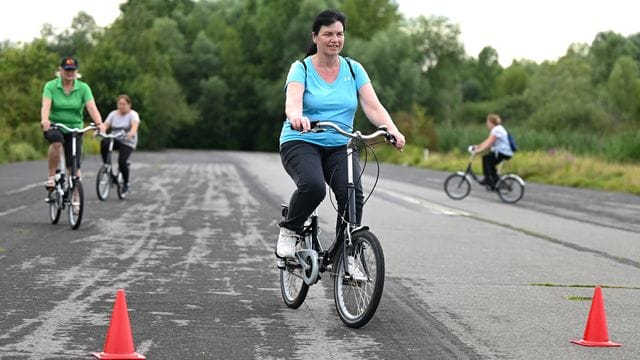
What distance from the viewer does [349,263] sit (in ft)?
22.6

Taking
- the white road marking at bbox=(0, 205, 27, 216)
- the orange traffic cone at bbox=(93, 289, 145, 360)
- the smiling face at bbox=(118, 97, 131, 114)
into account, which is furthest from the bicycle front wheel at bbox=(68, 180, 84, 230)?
the orange traffic cone at bbox=(93, 289, 145, 360)

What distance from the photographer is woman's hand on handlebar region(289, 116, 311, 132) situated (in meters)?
6.58

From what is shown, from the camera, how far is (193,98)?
97.9m

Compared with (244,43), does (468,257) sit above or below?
below

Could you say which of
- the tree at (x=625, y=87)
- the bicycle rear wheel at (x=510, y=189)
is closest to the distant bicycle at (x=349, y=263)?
the bicycle rear wheel at (x=510, y=189)

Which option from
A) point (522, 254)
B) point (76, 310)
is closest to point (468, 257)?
point (522, 254)

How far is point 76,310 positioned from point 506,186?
1643cm

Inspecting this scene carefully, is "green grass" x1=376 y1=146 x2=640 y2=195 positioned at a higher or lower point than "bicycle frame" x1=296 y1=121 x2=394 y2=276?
lower

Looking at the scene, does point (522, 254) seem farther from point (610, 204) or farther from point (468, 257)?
point (610, 204)

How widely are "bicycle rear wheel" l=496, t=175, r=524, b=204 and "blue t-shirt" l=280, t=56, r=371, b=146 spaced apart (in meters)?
15.5

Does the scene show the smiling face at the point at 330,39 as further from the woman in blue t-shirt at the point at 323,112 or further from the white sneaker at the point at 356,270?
the white sneaker at the point at 356,270

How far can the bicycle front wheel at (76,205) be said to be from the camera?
1302cm

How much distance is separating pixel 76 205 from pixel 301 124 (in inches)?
281

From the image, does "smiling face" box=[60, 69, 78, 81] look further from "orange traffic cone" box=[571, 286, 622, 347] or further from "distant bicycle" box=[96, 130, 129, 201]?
"orange traffic cone" box=[571, 286, 622, 347]
